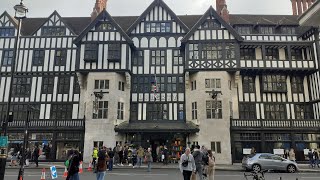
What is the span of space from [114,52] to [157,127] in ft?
30.9

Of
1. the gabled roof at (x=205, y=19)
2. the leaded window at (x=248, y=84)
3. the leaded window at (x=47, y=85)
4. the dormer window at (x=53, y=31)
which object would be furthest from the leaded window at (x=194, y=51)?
the leaded window at (x=47, y=85)

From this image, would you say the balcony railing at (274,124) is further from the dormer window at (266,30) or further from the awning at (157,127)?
the dormer window at (266,30)

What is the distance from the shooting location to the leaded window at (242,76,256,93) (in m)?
30.7

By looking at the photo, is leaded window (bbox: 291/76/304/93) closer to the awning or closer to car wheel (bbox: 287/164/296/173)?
the awning

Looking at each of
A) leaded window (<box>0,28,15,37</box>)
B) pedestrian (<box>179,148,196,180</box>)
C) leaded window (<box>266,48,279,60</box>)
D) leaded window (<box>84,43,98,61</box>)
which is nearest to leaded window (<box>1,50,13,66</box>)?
leaded window (<box>0,28,15,37</box>)

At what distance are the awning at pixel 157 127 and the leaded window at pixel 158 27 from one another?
11.0m

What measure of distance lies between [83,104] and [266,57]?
71.7 feet

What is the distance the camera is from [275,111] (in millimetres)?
30125

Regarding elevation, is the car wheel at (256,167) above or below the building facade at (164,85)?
below

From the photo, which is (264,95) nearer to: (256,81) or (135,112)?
(256,81)

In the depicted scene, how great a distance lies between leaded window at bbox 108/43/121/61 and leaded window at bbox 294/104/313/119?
20648 millimetres

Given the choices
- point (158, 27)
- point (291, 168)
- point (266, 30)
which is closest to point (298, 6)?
point (266, 30)

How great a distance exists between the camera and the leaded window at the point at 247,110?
1183 inches

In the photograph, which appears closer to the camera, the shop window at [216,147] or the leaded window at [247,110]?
the shop window at [216,147]
